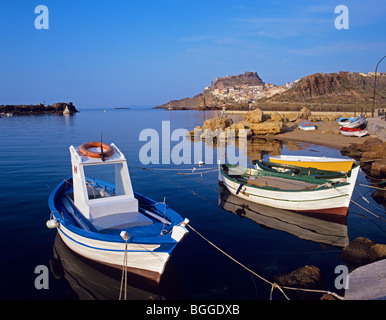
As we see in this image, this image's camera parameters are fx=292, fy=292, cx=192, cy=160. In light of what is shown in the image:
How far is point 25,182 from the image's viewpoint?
67.2ft

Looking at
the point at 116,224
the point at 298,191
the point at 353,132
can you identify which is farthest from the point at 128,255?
the point at 353,132

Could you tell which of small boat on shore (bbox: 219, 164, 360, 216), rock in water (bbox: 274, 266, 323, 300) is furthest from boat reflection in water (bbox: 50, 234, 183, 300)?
small boat on shore (bbox: 219, 164, 360, 216)

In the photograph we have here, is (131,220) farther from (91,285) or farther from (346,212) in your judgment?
(346,212)

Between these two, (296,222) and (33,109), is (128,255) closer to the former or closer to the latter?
(296,222)

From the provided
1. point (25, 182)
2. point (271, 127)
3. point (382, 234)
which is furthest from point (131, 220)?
point (271, 127)

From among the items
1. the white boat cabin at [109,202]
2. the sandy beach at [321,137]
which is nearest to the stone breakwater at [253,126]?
the sandy beach at [321,137]

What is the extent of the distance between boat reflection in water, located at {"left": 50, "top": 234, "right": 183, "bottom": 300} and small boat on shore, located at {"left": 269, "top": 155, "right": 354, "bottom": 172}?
45.2 ft

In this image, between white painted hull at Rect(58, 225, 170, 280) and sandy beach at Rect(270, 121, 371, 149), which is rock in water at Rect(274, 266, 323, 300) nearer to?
white painted hull at Rect(58, 225, 170, 280)

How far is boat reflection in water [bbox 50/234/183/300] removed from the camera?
28.1ft

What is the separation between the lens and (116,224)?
9945mm

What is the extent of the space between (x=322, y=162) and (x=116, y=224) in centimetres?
1556

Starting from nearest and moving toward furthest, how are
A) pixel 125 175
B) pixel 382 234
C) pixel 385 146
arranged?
pixel 125 175
pixel 382 234
pixel 385 146

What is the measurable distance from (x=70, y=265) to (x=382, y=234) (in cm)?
1264
